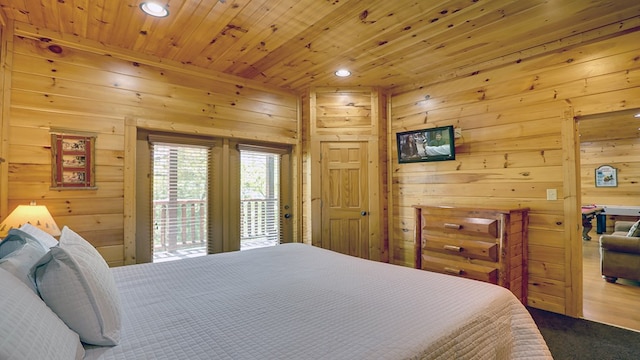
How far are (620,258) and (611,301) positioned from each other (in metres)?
0.87

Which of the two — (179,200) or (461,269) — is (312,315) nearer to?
(461,269)

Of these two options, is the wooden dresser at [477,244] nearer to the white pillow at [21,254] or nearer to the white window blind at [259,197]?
the white window blind at [259,197]

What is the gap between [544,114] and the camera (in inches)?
117

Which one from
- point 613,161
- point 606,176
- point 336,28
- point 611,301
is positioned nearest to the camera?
point 336,28

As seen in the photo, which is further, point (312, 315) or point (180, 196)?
point (180, 196)

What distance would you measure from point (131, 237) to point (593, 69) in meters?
4.44

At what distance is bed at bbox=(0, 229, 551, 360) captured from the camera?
3.17 feet

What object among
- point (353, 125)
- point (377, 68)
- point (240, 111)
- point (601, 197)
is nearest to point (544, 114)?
point (377, 68)

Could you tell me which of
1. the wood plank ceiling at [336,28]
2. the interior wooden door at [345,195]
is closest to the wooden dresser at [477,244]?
the interior wooden door at [345,195]

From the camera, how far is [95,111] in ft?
9.12

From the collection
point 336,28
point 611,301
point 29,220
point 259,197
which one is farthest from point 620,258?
point 29,220

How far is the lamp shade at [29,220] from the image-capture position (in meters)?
2.12

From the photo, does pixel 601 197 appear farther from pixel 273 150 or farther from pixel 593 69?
pixel 273 150

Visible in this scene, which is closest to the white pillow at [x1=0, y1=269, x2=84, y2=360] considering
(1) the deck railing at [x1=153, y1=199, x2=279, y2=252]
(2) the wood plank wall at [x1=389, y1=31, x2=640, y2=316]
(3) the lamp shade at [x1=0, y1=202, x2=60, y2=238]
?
(3) the lamp shade at [x1=0, y1=202, x2=60, y2=238]
